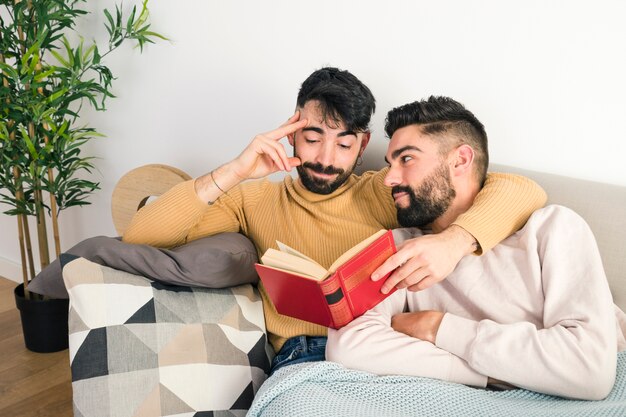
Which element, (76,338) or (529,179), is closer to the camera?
(76,338)

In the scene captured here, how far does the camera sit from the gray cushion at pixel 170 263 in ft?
5.01

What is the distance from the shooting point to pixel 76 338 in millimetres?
1395

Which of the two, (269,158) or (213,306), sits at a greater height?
(269,158)

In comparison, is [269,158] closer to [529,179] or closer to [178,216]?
[178,216]

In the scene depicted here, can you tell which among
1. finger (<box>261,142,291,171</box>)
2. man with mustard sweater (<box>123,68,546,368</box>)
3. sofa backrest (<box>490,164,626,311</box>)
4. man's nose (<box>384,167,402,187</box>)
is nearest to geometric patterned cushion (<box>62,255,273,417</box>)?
man with mustard sweater (<box>123,68,546,368</box>)

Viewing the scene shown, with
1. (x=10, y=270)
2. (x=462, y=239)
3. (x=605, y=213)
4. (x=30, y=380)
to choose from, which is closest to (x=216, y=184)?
(x=462, y=239)

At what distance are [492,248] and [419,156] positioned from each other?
290 millimetres

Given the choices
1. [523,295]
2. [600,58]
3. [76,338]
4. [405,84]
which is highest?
[600,58]

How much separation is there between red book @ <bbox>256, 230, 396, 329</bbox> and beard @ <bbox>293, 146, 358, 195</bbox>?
14.2 inches

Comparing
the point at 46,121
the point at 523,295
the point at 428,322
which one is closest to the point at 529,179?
the point at 523,295

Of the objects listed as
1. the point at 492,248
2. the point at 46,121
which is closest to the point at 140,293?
the point at 492,248

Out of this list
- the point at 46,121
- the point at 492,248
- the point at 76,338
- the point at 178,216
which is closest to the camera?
the point at 76,338

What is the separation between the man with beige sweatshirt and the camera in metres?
1.25

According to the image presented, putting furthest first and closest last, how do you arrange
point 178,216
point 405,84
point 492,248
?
point 405,84 < point 178,216 < point 492,248
